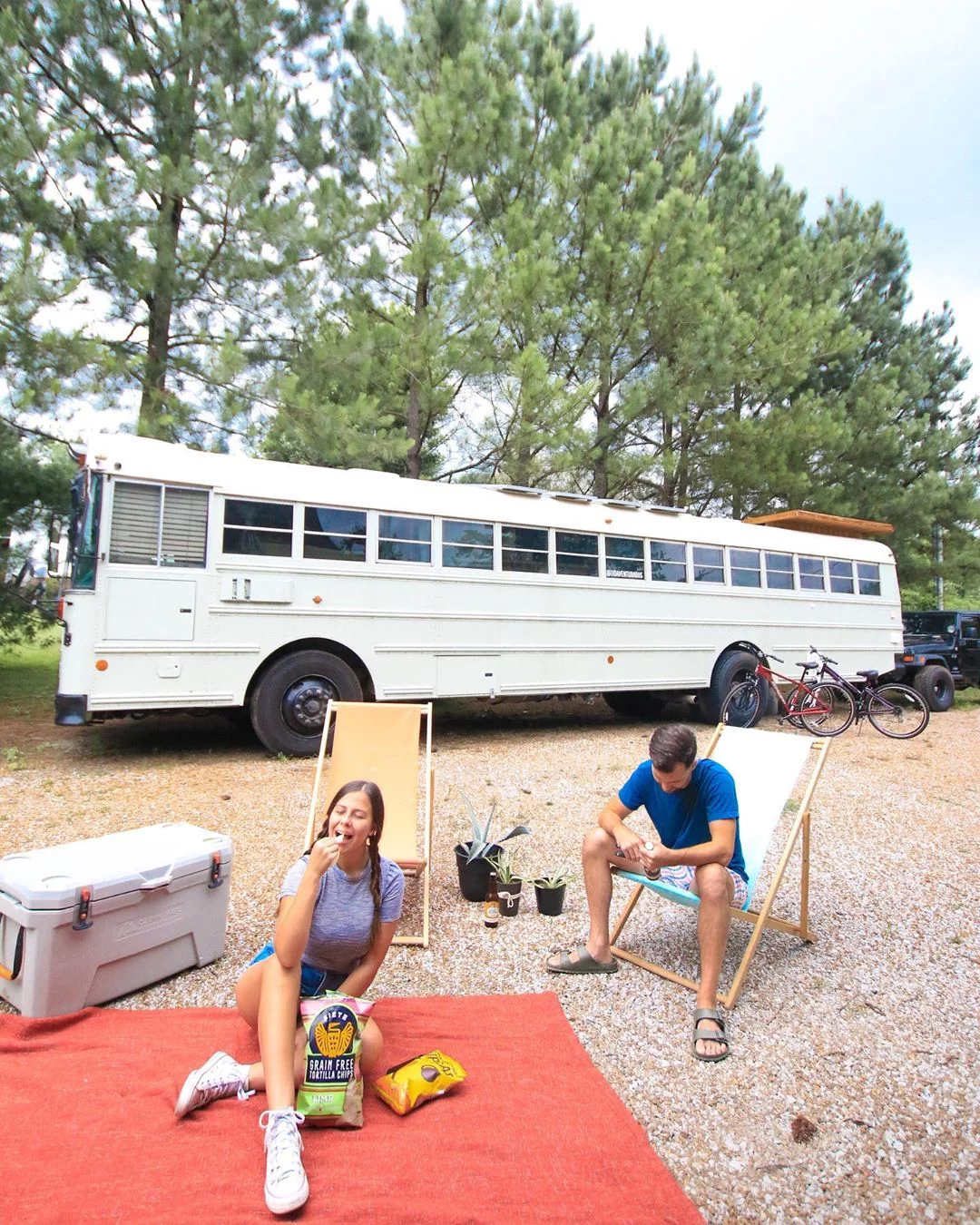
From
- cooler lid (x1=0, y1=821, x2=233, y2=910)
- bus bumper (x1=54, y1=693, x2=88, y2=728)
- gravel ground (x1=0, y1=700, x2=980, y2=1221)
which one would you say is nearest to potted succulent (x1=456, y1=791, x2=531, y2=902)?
gravel ground (x1=0, y1=700, x2=980, y2=1221)

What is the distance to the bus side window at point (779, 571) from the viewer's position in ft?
32.3

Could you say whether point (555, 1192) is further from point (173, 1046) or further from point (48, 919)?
point (48, 919)

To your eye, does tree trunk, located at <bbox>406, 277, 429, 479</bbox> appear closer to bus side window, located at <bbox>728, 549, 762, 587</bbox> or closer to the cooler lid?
bus side window, located at <bbox>728, 549, 762, 587</bbox>

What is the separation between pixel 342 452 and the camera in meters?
8.75

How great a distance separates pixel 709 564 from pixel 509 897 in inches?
257

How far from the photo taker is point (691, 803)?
118 inches

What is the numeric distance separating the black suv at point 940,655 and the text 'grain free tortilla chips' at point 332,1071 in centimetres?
1143

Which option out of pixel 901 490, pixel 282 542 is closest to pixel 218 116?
pixel 282 542

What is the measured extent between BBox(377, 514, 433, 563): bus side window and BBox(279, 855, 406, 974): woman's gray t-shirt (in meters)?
4.85

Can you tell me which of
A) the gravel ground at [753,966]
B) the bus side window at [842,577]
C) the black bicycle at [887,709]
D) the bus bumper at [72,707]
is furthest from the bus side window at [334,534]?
the bus side window at [842,577]

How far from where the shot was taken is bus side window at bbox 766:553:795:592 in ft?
32.3

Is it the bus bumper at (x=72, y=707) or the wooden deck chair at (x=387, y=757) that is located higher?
the bus bumper at (x=72, y=707)

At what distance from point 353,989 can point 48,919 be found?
105 centimetres

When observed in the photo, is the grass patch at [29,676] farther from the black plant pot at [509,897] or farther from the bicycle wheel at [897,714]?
the bicycle wheel at [897,714]
